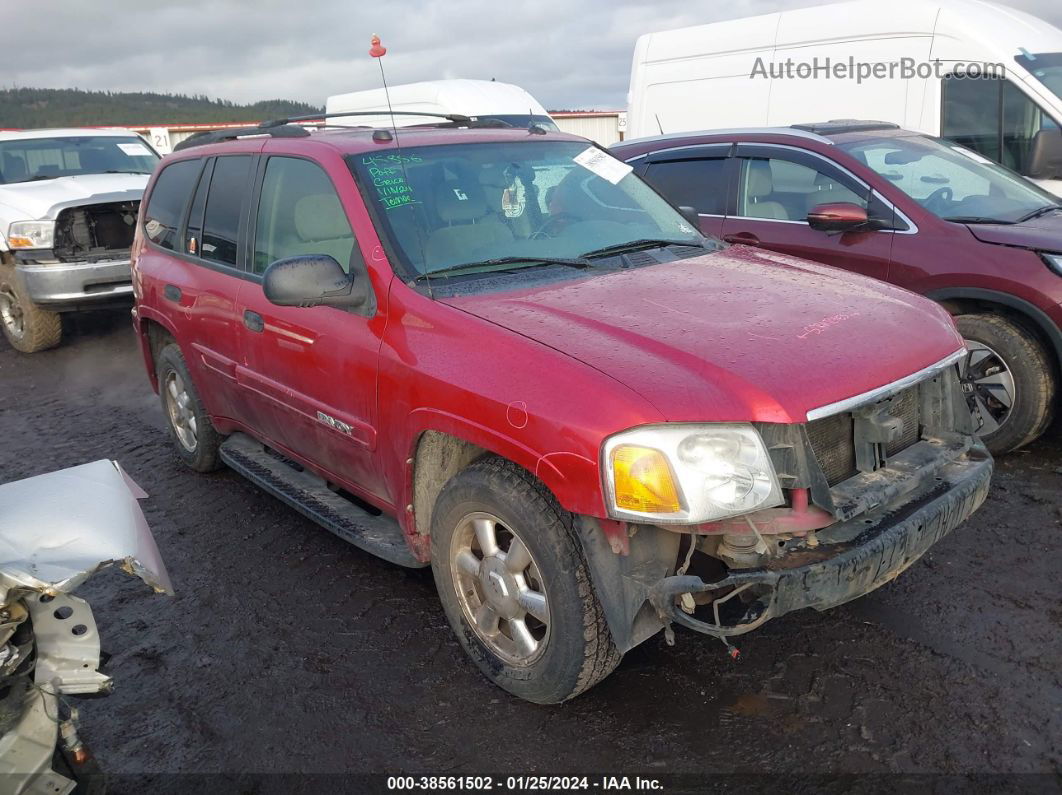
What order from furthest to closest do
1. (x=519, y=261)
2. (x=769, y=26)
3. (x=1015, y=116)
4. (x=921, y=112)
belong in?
1. (x=769, y=26)
2. (x=921, y=112)
3. (x=1015, y=116)
4. (x=519, y=261)

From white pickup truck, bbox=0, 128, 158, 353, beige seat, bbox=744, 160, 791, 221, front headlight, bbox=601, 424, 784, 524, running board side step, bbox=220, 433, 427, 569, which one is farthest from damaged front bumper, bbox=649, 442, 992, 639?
white pickup truck, bbox=0, 128, 158, 353

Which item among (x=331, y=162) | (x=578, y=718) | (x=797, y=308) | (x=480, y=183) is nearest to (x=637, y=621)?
(x=578, y=718)

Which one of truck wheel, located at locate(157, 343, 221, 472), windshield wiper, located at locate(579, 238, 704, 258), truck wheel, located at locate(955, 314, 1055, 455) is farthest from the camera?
truck wheel, located at locate(157, 343, 221, 472)

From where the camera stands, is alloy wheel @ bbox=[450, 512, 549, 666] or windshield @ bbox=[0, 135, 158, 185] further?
windshield @ bbox=[0, 135, 158, 185]

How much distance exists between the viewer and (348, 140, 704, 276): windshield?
3289 millimetres

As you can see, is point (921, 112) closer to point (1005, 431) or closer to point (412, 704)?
point (1005, 431)

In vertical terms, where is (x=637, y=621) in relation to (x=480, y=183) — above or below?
below

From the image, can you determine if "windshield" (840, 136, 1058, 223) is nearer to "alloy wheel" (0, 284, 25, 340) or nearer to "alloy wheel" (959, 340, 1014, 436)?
"alloy wheel" (959, 340, 1014, 436)

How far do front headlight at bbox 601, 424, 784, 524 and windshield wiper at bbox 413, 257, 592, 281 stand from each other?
1129 millimetres

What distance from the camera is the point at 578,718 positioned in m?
2.81

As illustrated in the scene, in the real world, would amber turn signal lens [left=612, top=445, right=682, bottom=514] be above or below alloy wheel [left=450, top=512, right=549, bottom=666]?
above

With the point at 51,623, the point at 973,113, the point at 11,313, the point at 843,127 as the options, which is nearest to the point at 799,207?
the point at 843,127

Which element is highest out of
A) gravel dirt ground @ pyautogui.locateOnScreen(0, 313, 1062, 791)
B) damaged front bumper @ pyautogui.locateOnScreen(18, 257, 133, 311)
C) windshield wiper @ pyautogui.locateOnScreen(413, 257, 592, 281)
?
windshield wiper @ pyautogui.locateOnScreen(413, 257, 592, 281)

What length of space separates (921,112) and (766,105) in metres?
1.52
